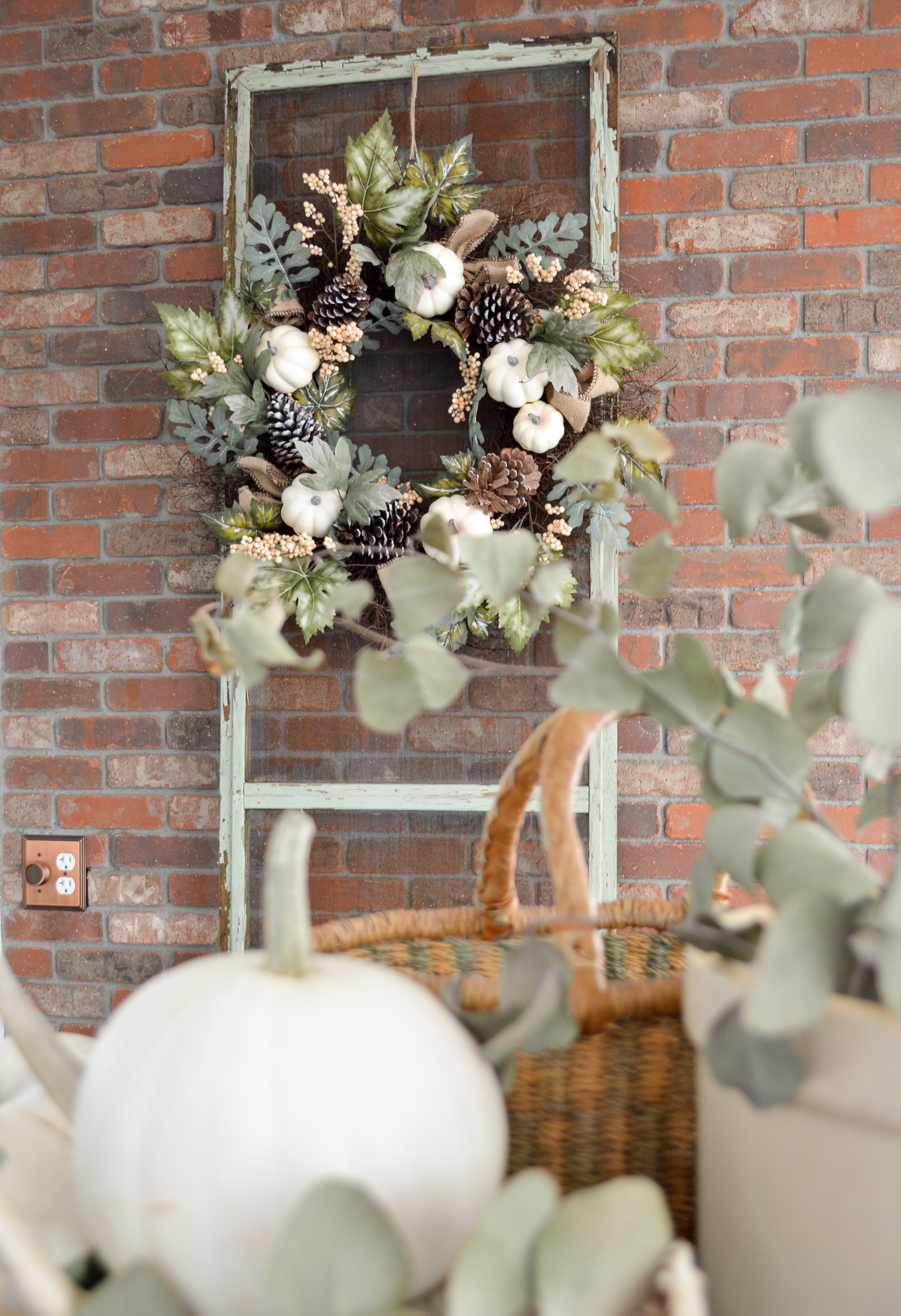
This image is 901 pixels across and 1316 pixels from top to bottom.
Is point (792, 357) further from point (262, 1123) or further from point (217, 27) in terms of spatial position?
point (262, 1123)

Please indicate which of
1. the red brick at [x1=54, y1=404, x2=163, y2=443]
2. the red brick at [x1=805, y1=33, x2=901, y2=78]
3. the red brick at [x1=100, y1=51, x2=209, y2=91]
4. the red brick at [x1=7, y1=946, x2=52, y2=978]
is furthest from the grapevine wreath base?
the red brick at [x1=7, y1=946, x2=52, y2=978]

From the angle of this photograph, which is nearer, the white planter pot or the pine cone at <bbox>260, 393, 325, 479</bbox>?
the white planter pot

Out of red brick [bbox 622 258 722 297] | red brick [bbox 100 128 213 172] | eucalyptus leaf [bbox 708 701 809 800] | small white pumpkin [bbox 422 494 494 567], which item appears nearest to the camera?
eucalyptus leaf [bbox 708 701 809 800]

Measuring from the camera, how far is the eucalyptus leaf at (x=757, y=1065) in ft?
0.90

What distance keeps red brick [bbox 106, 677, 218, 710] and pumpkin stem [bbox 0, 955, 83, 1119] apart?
1572 mm

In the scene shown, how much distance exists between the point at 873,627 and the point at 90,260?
208cm

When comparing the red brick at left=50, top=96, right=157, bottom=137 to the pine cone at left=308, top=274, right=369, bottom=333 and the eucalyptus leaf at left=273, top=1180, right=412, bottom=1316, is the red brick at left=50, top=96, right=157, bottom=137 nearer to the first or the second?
the pine cone at left=308, top=274, right=369, bottom=333

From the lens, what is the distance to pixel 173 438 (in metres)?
1.88

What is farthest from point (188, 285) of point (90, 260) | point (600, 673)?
point (600, 673)

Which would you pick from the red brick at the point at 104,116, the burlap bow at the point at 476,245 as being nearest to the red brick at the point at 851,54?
the burlap bow at the point at 476,245

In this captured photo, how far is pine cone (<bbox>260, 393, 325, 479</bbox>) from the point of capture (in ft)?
5.32

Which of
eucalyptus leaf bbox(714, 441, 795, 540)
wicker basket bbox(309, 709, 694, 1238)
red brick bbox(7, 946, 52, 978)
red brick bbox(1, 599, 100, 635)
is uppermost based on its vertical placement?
red brick bbox(1, 599, 100, 635)

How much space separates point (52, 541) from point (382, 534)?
792 millimetres

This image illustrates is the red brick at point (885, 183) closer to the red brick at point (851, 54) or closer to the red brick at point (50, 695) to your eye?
the red brick at point (851, 54)
